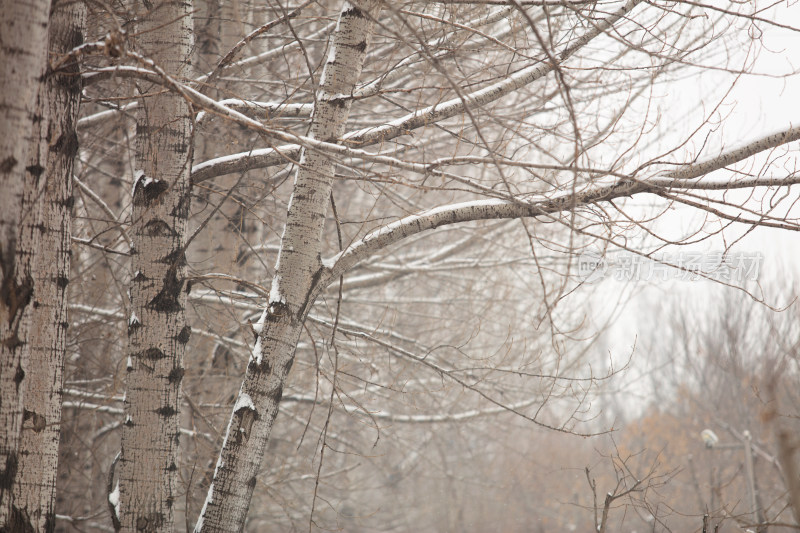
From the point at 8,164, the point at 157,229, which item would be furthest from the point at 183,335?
the point at 8,164

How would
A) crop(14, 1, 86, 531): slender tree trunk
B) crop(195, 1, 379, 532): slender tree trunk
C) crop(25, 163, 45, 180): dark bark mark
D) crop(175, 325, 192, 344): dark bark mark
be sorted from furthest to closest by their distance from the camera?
1. crop(175, 325, 192, 344): dark bark mark
2. crop(195, 1, 379, 532): slender tree trunk
3. crop(14, 1, 86, 531): slender tree trunk
4. crop(25, 163, 45, 180): dark bark mark

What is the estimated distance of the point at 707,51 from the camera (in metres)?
4.91

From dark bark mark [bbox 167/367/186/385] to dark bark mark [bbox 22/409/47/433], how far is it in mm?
521

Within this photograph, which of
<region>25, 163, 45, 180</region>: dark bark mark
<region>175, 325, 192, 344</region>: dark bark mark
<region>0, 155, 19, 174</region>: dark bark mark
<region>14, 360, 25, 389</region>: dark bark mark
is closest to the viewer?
<region>0, 155, 19, 174</region>: dark bark mark

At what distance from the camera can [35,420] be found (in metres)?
2.20

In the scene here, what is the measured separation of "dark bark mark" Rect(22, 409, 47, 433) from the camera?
7.18ft

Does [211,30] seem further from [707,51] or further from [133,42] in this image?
[707,51]

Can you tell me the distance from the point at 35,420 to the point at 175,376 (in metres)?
0.58

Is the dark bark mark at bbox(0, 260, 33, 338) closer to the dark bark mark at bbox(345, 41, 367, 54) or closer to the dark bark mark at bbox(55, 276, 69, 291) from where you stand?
the dark bark mark at bbox(55, 276, 69, 291)

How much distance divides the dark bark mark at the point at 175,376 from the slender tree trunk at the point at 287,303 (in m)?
0.28

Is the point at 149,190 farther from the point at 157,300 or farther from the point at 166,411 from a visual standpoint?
the point at 166,411

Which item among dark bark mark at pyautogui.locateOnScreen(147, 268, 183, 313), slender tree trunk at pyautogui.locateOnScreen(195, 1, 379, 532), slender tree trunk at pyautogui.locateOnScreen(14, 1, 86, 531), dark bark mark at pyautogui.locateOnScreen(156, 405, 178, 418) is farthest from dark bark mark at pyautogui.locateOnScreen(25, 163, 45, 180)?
dark bark mark at pyautogui.locateOnScreen(156, 405, 178, 418)

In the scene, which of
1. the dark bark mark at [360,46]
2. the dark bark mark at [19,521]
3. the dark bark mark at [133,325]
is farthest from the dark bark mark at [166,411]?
the dark bark mark at [360,46]

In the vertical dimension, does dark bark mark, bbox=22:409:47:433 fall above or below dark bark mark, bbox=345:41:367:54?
below
